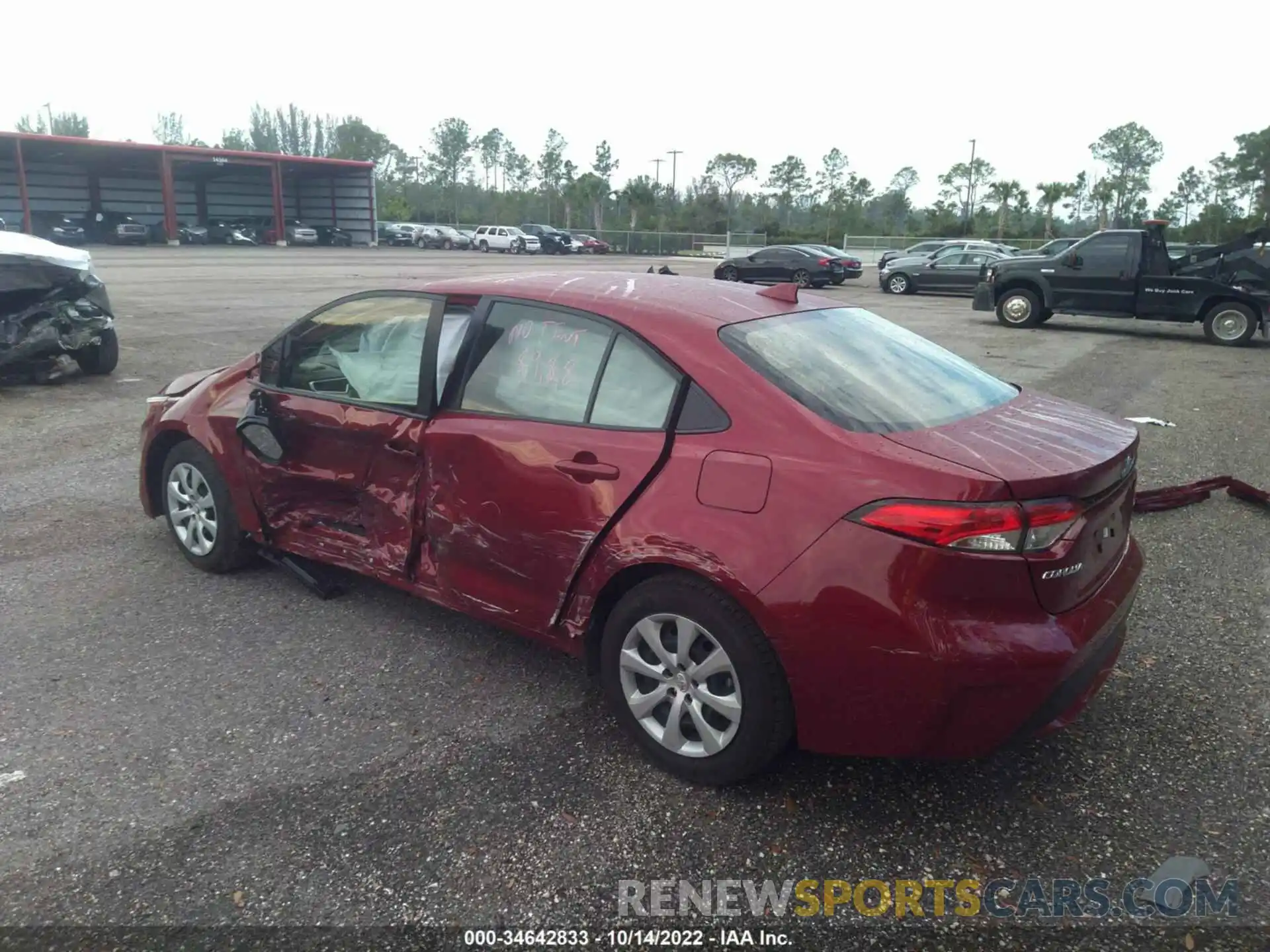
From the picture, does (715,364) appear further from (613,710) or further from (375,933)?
(375,933)

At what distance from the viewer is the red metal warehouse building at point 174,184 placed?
157 feet

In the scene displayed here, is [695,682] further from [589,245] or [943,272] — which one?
[589,245]

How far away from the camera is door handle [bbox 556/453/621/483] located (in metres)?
3.06

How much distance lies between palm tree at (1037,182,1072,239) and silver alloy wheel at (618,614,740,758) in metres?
67.6

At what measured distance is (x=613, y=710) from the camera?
3.18 meters

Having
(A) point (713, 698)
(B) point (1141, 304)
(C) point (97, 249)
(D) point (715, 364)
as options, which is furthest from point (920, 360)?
(C) point (97, 249)

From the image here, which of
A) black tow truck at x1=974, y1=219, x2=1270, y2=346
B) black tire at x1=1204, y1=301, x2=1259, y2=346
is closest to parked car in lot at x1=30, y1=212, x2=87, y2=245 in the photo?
black tow truck at x1=974, y1=219, x2=1270, y2=346

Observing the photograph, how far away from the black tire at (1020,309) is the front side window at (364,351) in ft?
51.5

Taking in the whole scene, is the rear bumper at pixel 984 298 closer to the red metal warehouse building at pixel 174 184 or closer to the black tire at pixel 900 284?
the black tire at pixel 900 284

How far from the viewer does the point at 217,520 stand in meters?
4.50

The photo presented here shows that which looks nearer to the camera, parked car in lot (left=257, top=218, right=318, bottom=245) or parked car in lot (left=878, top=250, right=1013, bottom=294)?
parked car in lot (left=878, top=250, right=1013, bottom=294)

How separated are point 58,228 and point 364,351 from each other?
53.8m

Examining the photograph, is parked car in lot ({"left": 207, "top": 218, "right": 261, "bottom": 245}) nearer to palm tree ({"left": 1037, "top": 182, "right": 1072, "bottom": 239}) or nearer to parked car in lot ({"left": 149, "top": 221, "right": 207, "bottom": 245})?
parked car in lot ({"left": 149, "top": 221, "right": 207, "bottom": 245})

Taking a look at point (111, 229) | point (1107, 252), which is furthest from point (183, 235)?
point (1107, 252)
